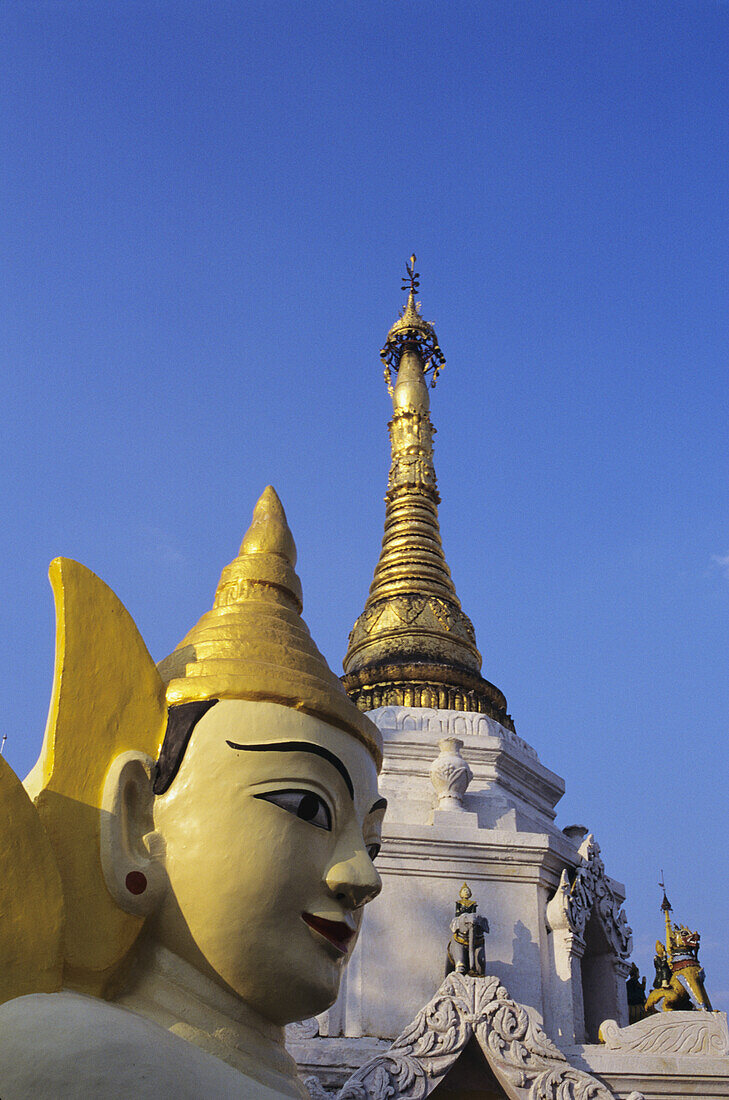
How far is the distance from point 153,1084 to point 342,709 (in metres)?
1.50

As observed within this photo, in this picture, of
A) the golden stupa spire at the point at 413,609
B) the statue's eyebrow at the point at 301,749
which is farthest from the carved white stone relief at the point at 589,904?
the statue's eyebrow at the point at 301,749

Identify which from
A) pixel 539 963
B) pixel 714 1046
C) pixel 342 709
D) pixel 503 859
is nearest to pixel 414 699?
pixel 503 859

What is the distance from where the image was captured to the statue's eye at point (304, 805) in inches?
146

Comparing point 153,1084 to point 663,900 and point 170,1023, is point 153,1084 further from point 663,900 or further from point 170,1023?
point 663,900

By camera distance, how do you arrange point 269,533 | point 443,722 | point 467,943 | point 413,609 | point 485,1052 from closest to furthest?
1. point 269,533
2. point 485,1052
3. point 467,943
4. point 443,722
5. point 413,609

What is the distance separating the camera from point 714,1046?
32.7ft

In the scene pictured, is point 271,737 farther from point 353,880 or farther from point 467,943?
point 467,943

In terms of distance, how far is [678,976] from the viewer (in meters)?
12.2

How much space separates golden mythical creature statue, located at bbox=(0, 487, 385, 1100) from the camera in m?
3.33

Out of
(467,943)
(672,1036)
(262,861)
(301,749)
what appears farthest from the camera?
(467,943)

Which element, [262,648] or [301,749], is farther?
[262,648]

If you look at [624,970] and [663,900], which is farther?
[663,900]

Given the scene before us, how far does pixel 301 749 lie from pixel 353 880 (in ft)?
1.61

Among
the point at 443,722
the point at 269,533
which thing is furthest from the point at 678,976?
the point at 269,533
